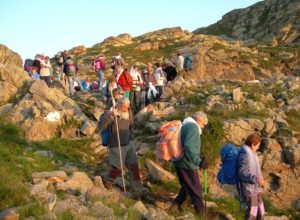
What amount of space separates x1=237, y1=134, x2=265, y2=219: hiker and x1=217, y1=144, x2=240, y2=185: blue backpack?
0.56 ft

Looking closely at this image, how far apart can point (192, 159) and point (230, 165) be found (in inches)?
32.6

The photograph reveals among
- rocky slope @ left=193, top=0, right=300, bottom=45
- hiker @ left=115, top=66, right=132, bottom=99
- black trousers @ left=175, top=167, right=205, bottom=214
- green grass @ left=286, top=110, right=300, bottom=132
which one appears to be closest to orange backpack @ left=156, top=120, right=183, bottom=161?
black trousers @ left=175, top=167, right=205, bottom=214

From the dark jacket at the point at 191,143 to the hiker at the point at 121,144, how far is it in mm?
1917

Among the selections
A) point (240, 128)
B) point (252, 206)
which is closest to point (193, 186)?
point (252, 206)

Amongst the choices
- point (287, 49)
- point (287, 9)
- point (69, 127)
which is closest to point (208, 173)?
point (69, 127)

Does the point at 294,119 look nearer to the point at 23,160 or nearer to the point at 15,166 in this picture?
the point at 23,160

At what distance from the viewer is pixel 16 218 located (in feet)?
21.8

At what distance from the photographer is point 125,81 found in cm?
1811

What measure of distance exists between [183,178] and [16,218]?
3989 millimetres

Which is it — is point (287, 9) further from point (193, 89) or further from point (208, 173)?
point (208, 173)

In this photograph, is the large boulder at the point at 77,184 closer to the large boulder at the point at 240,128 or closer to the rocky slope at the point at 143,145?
the rocky slope at the point at 143,145

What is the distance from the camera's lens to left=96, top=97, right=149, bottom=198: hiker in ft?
34.0

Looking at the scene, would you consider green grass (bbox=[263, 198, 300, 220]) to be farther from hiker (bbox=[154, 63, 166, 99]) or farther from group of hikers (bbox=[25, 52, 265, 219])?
hiker (bbox=[154, 63, 166, 99])

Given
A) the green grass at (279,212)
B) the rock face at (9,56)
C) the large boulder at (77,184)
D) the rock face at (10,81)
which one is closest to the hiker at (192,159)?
the large boulder at (77,184)
